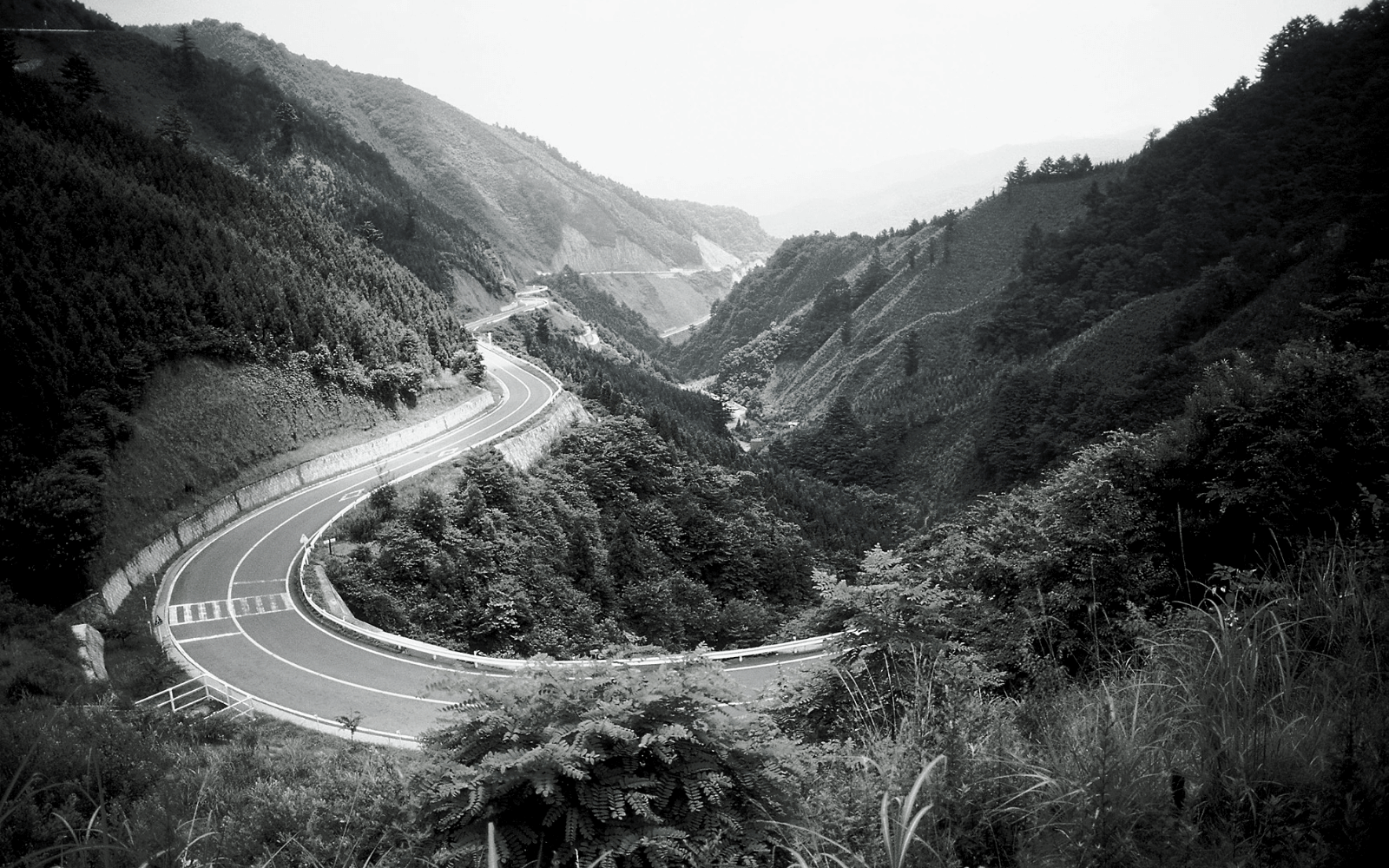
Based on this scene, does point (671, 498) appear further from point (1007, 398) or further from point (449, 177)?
point (449, 177)

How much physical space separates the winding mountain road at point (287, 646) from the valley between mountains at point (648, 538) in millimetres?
120

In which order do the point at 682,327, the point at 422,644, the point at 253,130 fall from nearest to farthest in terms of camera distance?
1. the point at 422,644
2. the point at 253,130
3. the point at 682,327

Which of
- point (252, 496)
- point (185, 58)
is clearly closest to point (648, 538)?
point (252, 496)

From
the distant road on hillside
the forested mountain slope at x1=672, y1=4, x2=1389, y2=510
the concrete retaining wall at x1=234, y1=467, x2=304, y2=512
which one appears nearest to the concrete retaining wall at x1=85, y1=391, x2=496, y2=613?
the concrete retaining wall at x1=234, y1=467, x2=304, y2=512

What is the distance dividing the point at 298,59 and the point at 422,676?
18566cm

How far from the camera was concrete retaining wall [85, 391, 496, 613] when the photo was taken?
17.8 meters

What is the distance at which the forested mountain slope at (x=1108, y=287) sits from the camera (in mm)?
43844

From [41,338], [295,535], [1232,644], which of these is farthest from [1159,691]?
[41,338]

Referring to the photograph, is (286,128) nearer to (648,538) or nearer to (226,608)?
(648,538)

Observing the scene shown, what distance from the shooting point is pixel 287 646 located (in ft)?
53.1

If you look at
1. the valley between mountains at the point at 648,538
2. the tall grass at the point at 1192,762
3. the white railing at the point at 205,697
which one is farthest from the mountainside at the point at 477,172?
the tall grass at the point at 1192,762

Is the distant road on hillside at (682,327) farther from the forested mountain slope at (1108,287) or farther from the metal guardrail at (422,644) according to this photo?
the metal guardrail at (422,644)

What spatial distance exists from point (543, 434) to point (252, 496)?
1281cm

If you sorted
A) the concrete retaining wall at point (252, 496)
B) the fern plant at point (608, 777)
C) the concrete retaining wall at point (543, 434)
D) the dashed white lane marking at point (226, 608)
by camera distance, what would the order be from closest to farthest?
the fern plant at point (608, 777) < the dashed white lane marking at point (226, 608) < the concrete retaining wall at point (252, 496) < the concrete retaining wall at point (543, 434)
